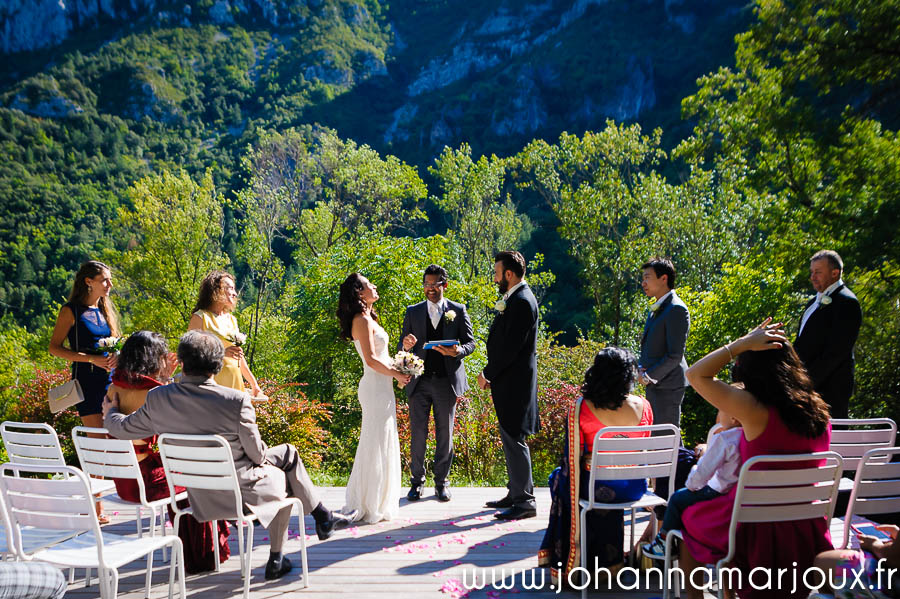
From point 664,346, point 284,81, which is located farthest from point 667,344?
point 284,81

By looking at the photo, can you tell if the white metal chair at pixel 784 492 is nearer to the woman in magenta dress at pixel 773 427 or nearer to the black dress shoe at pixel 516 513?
the woman in magenta dress at pixel 773 427

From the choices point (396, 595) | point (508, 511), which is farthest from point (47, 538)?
point (508, 511)

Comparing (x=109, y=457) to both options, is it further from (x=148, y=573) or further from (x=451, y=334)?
(x=451, y=334)

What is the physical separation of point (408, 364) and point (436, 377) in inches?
21.8

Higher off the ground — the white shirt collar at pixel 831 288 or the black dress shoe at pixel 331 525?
the white shirt collar at pixel 831 288

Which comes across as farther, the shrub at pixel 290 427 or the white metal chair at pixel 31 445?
the shrub at pixel 290 427

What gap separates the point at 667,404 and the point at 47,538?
4.01 metres

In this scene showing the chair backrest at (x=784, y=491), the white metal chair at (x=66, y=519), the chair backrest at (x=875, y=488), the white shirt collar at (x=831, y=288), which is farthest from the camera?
the white shirt collar at (x=831, y=288)

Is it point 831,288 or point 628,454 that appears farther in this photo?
point 831,288

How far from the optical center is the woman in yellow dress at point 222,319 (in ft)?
15.5

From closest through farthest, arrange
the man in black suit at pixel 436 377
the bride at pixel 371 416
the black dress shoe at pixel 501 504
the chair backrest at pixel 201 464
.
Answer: the chair backrest at pixel 201 464
the bride at pixel 371 416
the black dress shoe at pixel 501 504
the man in black suit at pixel 436 377

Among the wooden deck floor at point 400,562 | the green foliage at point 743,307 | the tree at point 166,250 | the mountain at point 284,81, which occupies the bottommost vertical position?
the wooden deck floor at point 400,562

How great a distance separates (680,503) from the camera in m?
3.04

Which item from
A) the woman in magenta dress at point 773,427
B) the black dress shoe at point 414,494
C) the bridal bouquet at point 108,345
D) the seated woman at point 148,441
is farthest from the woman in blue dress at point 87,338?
the woman in magenta dress at point 773,427
